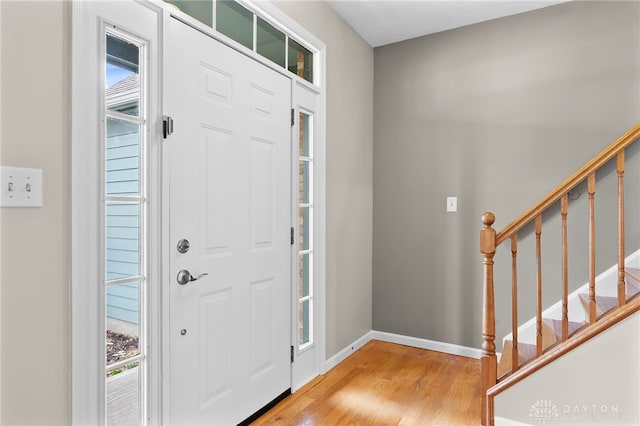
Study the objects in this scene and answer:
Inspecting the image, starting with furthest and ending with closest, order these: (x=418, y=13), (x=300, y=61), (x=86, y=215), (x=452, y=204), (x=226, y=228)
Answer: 1. (x=452, y=204)
2. (x=418, y=13)
3. (x=300, y=61)
4. (x=226, y=228)
5. (x=86, y=215)

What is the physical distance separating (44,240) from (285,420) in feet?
4.99

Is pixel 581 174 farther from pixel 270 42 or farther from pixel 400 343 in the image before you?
pixel 400 343

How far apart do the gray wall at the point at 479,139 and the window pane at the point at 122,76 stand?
2299 millimetres

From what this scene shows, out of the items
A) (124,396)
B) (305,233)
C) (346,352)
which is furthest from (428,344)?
(124,396)

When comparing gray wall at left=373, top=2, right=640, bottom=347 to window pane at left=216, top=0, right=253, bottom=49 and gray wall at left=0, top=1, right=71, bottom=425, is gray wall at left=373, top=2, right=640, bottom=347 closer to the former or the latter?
window pane at left=216, top=0, right=253, bottom=49

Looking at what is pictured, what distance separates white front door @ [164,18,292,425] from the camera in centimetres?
164

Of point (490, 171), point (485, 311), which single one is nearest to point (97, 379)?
point (485, 311)

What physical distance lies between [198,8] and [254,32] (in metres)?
0.40

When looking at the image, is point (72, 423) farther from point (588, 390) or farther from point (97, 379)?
point (588, 390)

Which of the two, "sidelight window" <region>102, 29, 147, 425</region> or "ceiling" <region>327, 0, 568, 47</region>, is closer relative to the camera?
"sidelight window" <region>102, 29, 147, 425</region>

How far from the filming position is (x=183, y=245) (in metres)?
1.65

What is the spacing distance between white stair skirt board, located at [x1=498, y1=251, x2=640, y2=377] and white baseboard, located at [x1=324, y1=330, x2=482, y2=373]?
307 mm

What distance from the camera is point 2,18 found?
109cm

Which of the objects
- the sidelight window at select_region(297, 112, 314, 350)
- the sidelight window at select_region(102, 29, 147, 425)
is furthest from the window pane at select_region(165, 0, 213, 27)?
the sidelight window at select_region(297, 112, 314, 350)
